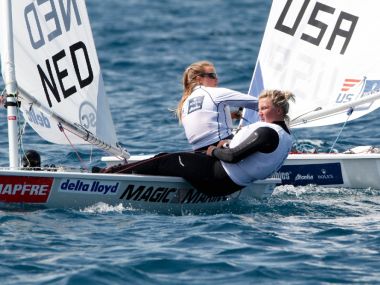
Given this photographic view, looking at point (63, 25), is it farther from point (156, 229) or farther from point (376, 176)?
point (376, 176)

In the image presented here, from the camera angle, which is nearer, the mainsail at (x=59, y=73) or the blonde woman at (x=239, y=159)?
the blonde woman at (x=239, y=159)

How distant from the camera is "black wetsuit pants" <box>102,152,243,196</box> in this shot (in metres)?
8.94

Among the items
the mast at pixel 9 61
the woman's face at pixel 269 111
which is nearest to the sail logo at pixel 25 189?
the mast at pixel 9 61

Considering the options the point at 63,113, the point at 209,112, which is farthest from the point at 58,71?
the point at 209,112

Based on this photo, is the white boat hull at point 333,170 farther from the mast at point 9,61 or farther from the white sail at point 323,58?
the mast at point 9,61

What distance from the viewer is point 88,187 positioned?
8.73 meters

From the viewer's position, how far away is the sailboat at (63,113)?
28.4ft

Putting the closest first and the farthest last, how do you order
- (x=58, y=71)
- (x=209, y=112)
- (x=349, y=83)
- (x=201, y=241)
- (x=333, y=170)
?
(x=201, y=241), (x=209, y=112), (x=58, y=71), (x=333, y=170), (x=349, y=83)

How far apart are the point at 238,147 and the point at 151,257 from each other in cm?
153

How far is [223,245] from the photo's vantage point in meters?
7.85

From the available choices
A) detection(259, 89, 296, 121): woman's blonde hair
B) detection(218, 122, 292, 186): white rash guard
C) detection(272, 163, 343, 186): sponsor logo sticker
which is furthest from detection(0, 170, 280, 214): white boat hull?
detection(272, 163, 343, 186): sponsor logo sticker

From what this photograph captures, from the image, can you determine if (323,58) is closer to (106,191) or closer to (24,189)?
(106,191)

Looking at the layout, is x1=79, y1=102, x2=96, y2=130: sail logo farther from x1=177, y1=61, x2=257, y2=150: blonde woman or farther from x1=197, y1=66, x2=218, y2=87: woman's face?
x1=197, y1=66, x2=218, y2=87: woman's face

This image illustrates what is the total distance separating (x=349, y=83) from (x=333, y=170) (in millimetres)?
1081
